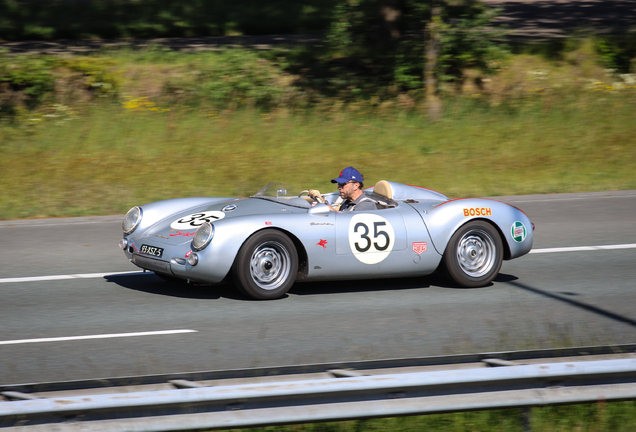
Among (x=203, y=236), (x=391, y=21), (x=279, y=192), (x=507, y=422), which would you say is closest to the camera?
(x=507, y=422)

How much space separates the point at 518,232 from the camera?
24.7 feet

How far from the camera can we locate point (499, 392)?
3.52 metres

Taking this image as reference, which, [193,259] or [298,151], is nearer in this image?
[193,259]

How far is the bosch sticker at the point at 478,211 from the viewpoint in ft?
24.0

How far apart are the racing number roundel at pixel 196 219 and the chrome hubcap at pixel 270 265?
0.57 meters

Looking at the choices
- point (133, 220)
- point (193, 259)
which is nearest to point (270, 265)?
point (193, 259)

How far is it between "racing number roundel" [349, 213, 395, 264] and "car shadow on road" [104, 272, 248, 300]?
1.16 metres

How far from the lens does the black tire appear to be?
728 centimetres

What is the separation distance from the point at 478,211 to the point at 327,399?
4327mm

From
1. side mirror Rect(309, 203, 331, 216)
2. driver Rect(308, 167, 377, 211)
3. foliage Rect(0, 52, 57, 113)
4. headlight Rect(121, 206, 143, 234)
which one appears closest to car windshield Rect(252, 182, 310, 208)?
driver Rect(308, 167, 377, 211)

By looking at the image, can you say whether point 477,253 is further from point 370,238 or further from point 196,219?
point 196,219

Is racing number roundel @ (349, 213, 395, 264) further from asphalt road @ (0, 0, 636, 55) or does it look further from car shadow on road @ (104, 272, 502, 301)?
asphalt road @ (0, 0, 636, 55)

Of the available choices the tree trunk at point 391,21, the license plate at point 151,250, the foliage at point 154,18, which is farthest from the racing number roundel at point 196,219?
the foliage at point 154,18

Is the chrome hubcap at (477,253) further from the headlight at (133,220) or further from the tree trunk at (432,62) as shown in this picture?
the tree trunk at (432,62)
